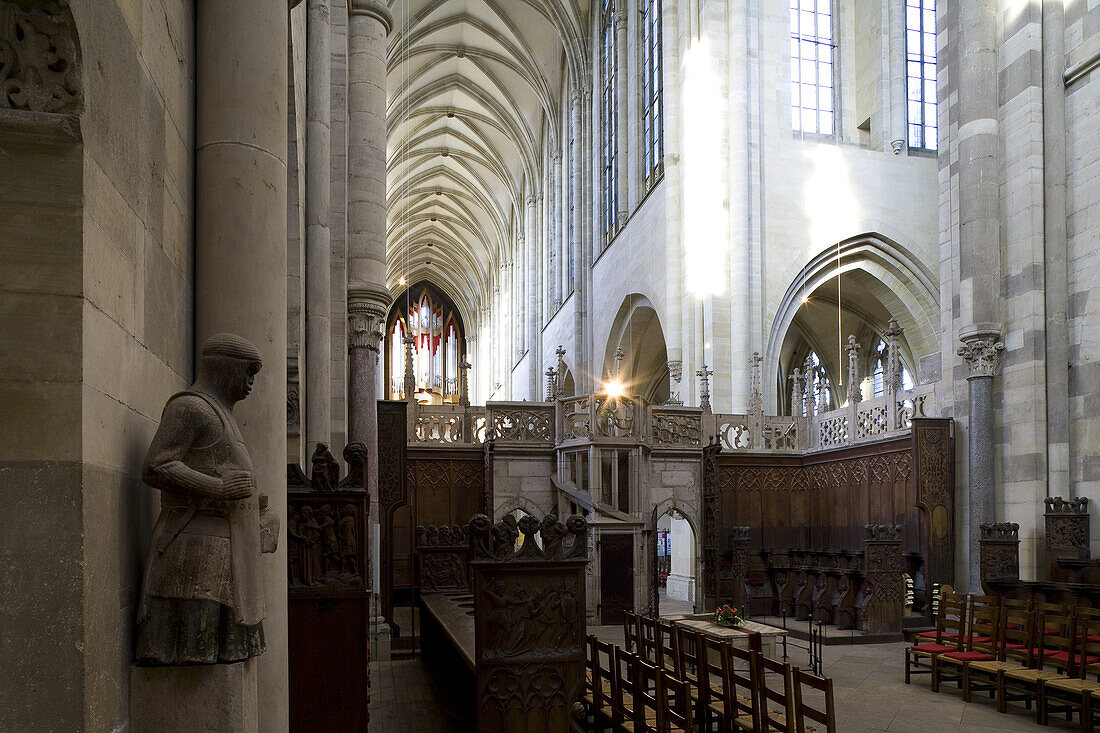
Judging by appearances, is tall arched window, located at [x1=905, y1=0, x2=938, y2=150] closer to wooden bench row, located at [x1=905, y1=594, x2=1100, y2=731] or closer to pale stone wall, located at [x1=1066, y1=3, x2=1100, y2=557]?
pale stone wall, located at [x1=1066, y1=3, x2=1100, y2=557]

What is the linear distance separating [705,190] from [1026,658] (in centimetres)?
1268

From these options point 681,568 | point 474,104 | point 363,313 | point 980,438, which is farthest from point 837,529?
point 474,104

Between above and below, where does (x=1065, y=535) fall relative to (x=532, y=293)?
below

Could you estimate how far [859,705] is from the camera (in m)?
7.96

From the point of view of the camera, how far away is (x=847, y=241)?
2020 cm

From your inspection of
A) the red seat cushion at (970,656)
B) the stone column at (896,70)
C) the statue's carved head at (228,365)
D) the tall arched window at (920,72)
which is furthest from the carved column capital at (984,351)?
the statue's carved head at (228,365)

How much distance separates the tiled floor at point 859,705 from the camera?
702cm

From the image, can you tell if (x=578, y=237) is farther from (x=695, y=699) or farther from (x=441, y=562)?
(x=695, y=699)

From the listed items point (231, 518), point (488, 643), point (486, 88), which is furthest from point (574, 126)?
point (231, 518)

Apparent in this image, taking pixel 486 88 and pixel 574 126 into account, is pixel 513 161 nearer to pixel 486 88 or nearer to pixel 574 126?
pixel 486 88

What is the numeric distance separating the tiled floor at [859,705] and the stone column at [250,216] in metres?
3.12

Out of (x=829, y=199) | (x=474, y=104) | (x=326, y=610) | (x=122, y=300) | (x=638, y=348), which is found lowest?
(x=326, y=610)

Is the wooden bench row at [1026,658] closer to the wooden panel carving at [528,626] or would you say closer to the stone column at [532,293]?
the wooden panel carving at [528,626]

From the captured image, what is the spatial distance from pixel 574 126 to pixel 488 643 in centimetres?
2562
